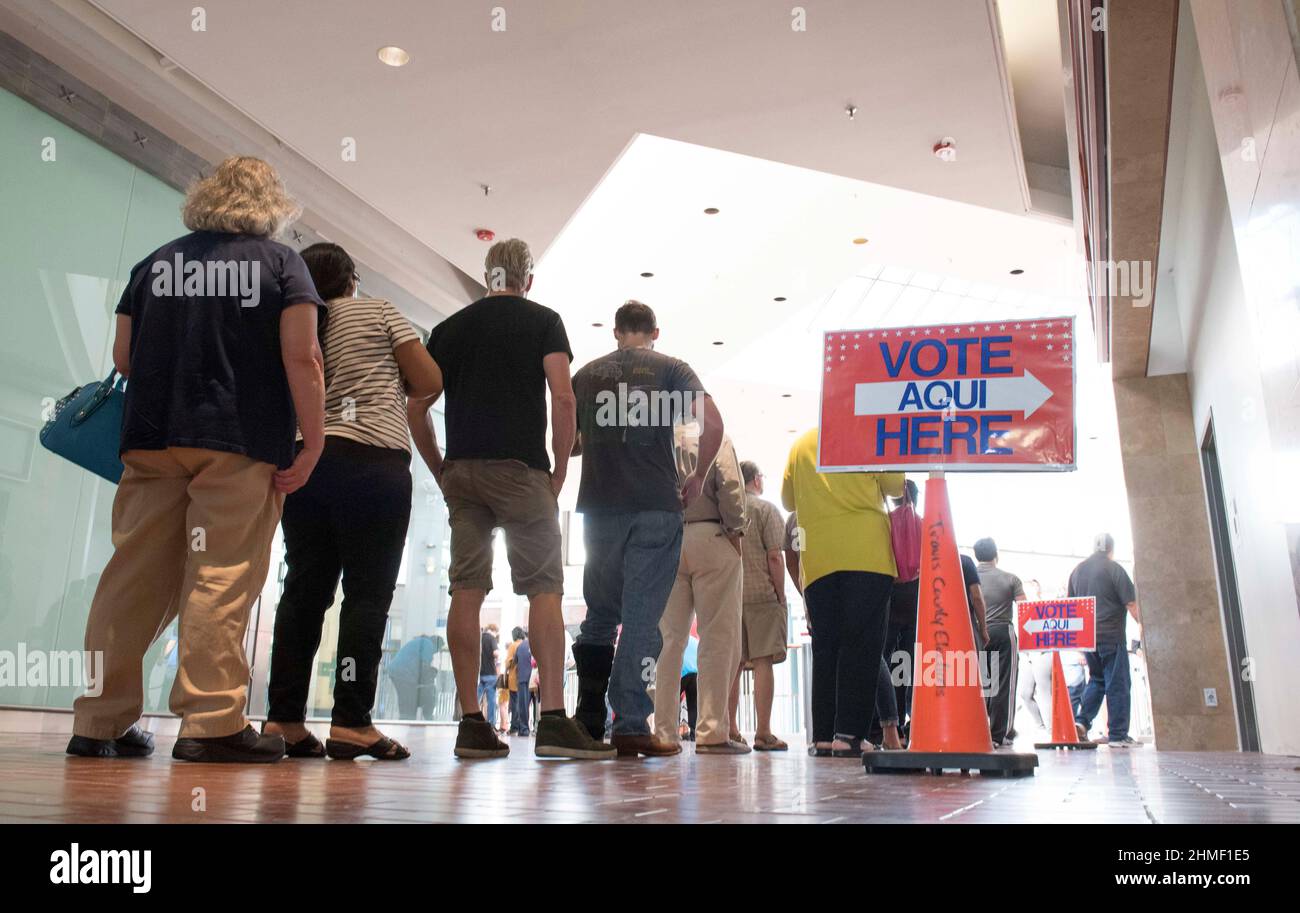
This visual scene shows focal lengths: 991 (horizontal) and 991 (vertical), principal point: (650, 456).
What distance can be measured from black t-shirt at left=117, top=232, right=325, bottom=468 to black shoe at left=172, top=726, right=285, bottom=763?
28.2 inches

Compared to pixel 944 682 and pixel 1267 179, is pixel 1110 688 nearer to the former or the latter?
pixel 944 682

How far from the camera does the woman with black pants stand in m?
2.97

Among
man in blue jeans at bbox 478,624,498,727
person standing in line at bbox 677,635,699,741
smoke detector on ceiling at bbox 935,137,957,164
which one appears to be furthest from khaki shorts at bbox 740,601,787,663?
man in blue jeans at bbox 478,624,498,727

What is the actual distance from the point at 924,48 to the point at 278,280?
4.55m

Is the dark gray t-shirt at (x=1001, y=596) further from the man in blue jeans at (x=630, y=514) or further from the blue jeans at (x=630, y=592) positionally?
the blue jeans at (x=630, y=592)

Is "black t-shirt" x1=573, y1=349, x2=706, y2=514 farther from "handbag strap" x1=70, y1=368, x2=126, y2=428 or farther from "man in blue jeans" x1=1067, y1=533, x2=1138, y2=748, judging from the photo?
"man in blue jeans" x1=1067, y1=533, x2=1138, y2=748

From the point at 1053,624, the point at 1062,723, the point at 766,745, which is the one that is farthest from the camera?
the point at 1053,624

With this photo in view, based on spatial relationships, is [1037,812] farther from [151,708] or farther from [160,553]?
[151,708]

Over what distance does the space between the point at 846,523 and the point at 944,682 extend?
4.02ft

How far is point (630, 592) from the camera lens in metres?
3.49

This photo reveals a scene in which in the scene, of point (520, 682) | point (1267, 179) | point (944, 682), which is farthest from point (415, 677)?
point (1267, 179)

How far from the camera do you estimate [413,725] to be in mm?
9141

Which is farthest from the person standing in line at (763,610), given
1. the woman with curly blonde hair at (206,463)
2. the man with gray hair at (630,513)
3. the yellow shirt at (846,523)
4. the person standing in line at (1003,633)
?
the woman with curly blonde hair at (206,463)
